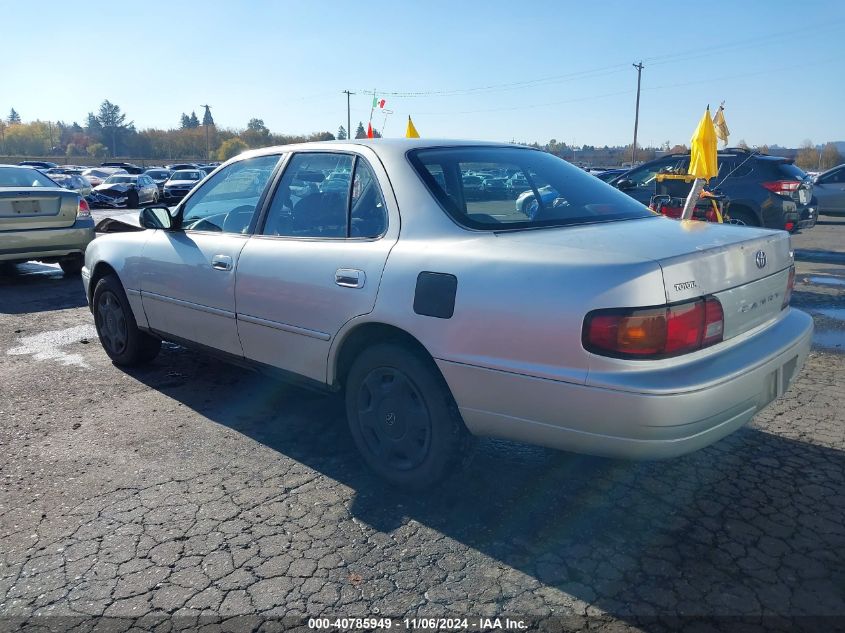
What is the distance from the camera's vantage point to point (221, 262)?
12.9ft

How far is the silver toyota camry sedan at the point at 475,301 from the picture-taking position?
2.51 m

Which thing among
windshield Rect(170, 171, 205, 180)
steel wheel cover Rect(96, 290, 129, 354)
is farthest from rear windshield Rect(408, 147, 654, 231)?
windshield Rect(170, 171, 205, 180)

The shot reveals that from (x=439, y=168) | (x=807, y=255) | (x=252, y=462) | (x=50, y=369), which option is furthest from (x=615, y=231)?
(x=807, y=255)

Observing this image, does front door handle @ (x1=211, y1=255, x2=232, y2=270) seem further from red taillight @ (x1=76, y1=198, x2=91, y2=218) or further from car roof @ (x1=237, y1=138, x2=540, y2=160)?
red taillight @ (x1=76, y1=198, x2=91, y2=218)

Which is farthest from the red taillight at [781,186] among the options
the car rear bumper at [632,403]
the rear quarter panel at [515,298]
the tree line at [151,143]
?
the tree line at [151,143]

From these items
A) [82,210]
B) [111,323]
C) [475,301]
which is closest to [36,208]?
[82,210]

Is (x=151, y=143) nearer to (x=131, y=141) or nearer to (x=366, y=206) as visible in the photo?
(x=131, y=141)

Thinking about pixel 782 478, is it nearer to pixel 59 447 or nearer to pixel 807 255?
pixel 59 447

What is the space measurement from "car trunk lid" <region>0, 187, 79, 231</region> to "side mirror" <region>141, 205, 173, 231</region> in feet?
16.2

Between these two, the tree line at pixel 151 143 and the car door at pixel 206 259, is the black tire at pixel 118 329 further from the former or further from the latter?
the tree line at pixel 151 143

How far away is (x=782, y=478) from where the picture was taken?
3.32 metres

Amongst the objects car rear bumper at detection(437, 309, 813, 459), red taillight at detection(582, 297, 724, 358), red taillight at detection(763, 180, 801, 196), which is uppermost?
red taillight at detection(763, 180, 801, 196)

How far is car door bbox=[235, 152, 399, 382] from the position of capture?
10.6 feet

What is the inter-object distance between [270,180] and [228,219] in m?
0.42
